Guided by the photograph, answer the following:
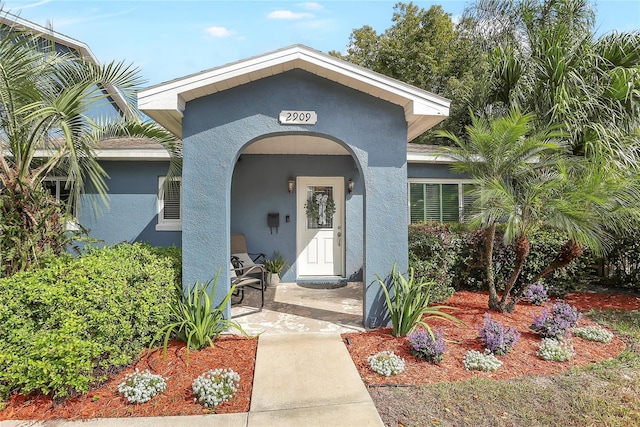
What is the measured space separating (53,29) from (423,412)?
6121mm

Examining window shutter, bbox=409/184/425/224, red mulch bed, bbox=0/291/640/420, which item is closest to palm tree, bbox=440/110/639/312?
red mulch bed, bbox=0/291/640/420

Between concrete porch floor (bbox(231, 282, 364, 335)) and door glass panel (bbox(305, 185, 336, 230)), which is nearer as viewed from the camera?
concrete porch floor (bbox(231, 282, 364, 335))

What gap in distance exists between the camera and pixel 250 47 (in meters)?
16.3

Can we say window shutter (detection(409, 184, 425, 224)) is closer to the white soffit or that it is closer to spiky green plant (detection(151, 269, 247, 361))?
the white soffit

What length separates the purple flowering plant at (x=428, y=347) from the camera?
13.2 ft

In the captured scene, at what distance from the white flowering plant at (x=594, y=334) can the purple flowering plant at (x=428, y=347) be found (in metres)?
2.20

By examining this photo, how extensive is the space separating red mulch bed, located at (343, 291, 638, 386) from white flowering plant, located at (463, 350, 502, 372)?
0.05 metres

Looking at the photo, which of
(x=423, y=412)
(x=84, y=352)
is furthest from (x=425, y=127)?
(x=84, y=352)

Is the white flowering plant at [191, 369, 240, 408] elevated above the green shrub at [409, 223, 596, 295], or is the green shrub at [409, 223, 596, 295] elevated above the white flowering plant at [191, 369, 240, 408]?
the green shrub at [409, 223, 596, 295]

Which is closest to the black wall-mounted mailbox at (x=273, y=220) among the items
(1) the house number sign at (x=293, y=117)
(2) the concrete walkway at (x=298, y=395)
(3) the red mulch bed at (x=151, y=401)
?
(1) the house number sign at (x=293, y=117)

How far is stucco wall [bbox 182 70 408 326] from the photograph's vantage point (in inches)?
194

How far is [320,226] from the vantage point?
8625mm

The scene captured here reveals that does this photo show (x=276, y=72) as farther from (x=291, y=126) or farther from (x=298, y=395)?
(x=298, y=395)

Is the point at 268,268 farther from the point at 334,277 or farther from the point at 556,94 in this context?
the point at 556,94
